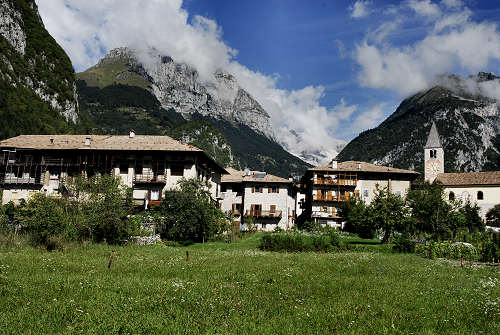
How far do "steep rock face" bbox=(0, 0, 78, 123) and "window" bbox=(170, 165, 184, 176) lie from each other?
196ft

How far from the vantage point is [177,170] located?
144ft

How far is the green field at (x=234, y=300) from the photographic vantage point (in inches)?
296

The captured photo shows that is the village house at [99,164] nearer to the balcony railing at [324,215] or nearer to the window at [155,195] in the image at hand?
the window at [155,195]

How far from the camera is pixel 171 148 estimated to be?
43812 mm

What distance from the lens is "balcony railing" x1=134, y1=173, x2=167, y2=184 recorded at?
1700 inches

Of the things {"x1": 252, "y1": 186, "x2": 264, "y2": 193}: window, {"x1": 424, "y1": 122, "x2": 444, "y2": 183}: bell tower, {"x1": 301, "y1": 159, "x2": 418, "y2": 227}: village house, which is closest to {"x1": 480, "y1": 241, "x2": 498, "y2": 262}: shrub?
{"x1": 301, "y1": 159, "x2": 418, "y2": 227}: village house

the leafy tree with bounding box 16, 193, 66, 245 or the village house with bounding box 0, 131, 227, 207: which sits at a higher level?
the village house with bounding box 0, 131, 227, 207

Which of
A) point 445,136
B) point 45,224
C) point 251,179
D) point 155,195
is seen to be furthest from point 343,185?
point 445,136

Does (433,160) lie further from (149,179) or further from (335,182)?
(149,179)

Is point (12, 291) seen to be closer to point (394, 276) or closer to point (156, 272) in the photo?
point (156, 272)

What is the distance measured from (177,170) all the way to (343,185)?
89.5 feet

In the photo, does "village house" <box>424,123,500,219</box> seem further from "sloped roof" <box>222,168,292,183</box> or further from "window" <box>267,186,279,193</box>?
"window" <box>267,186,279,193</box>

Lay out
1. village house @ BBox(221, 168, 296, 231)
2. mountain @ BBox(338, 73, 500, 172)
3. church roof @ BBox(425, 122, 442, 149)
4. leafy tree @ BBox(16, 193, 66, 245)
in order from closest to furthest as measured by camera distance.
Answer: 1. leafy tree @ BBox(16, 193, 66, 245)
2. village house @ BBox(221, 168, 296, 231)
3. church roof @ BBox(425, 122, 442, 149)
4. mountain @ BBox(338, 73, 500, 172)

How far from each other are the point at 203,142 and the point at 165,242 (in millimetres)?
103120
